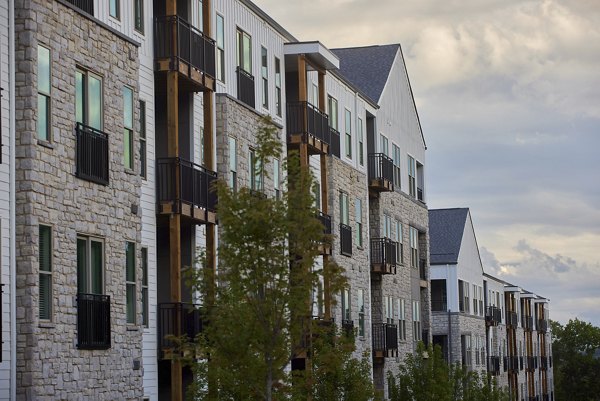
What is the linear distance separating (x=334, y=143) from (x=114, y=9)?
1962 cm

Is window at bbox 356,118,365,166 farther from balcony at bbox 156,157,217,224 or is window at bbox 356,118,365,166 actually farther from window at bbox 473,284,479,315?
window at bbox 473,284,479,315

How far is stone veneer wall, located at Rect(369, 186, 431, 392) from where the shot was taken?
56375 mm

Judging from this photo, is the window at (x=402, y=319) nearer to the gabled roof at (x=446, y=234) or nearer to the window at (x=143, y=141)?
the gabled roof at (x=446, y=234)

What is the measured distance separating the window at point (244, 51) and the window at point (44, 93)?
13005mm

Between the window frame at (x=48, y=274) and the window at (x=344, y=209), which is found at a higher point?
the window at (x=344, y=209)

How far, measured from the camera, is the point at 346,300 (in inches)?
2008

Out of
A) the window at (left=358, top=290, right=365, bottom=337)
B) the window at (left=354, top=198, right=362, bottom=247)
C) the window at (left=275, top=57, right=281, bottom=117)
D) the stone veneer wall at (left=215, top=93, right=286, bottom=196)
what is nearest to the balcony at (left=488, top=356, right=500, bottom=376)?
the window at (left=358, top=290, right=365, bottom=337)

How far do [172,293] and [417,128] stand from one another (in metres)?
34.2

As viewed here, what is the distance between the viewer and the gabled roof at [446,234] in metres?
80.9

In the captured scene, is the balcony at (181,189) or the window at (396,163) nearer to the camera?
the balcony at (181,189)

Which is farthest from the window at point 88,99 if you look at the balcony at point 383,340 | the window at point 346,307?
the balcony at point 383,340

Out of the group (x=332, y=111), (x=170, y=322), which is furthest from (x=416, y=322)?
(x=170, y=322)

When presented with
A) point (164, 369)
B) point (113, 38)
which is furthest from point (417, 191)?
point (113, 38)

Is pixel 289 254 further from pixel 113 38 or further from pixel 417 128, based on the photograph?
pixel 417 128
